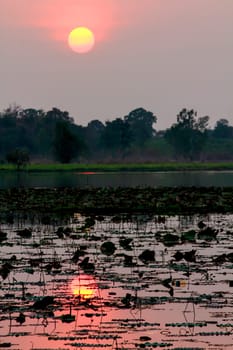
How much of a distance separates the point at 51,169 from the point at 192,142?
5363cm

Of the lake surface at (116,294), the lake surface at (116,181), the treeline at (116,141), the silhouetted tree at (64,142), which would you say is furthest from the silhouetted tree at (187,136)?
the lake surface at (116,294)

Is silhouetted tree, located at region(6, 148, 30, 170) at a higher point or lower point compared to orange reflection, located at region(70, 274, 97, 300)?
higher

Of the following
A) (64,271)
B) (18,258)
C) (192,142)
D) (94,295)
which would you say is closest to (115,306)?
(94,295)

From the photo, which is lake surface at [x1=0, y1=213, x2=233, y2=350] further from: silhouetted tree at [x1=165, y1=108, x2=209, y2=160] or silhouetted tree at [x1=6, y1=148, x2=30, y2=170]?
silhouetted tree at [x1=165, y1=108, x2=209, y2=160]

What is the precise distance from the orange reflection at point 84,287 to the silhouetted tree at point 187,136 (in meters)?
151

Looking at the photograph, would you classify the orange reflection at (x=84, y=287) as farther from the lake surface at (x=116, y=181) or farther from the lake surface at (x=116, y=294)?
the lake surface at (x=116, y=181)

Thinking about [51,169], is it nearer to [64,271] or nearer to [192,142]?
[192,142]

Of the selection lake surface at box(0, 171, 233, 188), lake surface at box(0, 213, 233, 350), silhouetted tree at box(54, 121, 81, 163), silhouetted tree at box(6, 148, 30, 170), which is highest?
silhouetted tree at box(54, 121, 81, 163)

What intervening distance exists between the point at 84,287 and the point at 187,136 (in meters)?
152

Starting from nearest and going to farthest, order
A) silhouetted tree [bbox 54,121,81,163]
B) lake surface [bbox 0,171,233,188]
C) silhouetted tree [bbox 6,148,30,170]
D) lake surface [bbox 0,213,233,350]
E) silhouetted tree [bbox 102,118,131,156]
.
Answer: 1. lake surface [bbox 0,213,233,350]
2. lake surface [bbox 0,171,233,188]
3. silhouetted tree [bbox 6,148,30,170]
4. silhouetted tree [bbox 54,121,81,163]
5. silhouetted tree [bbox 102,118,131,156]

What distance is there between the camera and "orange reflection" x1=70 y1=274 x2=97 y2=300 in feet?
45.9

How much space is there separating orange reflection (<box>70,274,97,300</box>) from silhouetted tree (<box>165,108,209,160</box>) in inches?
5937

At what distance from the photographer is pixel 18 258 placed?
61.6 feet

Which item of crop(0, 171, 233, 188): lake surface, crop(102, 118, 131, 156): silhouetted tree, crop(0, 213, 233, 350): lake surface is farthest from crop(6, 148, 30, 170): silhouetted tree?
crop(0, 213, 233, 350): lake surface
